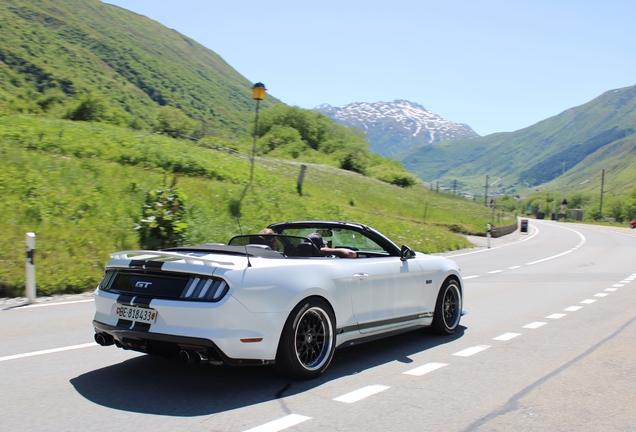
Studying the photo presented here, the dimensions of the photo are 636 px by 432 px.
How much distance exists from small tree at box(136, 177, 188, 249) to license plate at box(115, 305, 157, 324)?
28.8 feet

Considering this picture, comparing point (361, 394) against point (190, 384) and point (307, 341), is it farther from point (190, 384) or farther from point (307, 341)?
point (190, 384)

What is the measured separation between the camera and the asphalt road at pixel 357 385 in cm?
441

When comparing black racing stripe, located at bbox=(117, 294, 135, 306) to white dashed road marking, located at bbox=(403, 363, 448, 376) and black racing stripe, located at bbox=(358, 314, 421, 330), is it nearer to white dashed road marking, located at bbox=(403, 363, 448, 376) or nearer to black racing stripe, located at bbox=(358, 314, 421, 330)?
black racing stripe, located at bbox=(358, 314, 421, 330)

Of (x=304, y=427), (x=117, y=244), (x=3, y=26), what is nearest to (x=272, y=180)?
(x=117, y=244)

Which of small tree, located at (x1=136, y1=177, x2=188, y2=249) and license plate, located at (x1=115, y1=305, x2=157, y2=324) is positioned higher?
small tree, located at (x1=136, y1=177, x2=188, y2=249)

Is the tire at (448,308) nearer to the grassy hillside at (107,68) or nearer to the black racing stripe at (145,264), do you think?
the black racing stripe at (145,264)

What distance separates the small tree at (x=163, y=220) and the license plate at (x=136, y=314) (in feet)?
28.8

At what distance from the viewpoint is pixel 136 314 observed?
5.09 metres

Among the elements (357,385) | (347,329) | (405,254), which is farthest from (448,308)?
(357,385)

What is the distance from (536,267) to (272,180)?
12.1 m

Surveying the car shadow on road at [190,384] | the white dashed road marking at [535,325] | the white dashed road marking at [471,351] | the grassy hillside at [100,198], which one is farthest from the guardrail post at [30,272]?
the white dashed road marking at [535,325]

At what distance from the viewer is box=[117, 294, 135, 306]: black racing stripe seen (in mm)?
5172

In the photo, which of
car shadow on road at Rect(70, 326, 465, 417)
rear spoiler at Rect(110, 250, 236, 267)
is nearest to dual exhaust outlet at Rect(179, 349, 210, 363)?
car shadow on road at Rect(70, 326, 465, 417)

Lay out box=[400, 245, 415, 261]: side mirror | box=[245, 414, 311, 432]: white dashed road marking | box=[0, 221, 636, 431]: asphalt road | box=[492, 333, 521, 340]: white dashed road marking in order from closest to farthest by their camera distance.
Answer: box=[245, 414, 311, 432]: white dashed road marking
box=[0, 221, 636, 431]: asphalt road
box=[400, 245, 415, 261]: side mirror
box=[492, 333, 521, 340]: white dashed road marking
